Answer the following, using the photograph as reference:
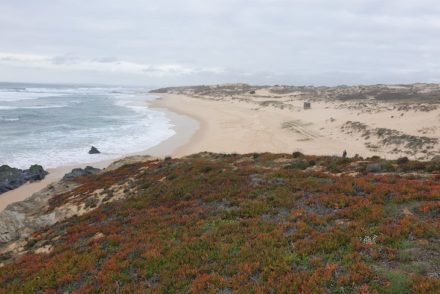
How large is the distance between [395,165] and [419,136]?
1886 centimetres

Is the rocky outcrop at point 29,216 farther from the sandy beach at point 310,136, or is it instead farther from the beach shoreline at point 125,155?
the sandy beach at point 310,136

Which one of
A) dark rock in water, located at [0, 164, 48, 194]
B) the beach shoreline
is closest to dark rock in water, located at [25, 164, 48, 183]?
dark rock in water, located at [0, 164, 48, 194]

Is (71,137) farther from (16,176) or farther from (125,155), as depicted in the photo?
(16,176)

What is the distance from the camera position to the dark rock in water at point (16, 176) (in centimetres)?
2717

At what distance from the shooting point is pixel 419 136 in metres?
33.3

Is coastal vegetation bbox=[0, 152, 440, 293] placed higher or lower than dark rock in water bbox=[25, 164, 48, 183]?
higher

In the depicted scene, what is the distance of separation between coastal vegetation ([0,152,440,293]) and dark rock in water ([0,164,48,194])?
39.2ft

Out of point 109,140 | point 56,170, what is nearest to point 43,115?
point 109,140

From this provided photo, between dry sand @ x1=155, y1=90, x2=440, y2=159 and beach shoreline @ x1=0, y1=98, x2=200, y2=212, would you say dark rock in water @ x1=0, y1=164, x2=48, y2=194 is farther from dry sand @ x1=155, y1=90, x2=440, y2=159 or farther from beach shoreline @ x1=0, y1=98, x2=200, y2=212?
dry sand @ x1=155, y1=90, x2=440, y2=159

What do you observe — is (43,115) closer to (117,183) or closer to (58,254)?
(117,183)

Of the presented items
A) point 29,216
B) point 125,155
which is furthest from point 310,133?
point 29,216

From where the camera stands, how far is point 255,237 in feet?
36.1

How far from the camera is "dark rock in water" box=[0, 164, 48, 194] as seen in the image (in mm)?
27173

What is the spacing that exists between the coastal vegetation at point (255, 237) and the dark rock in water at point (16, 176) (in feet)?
39.2
